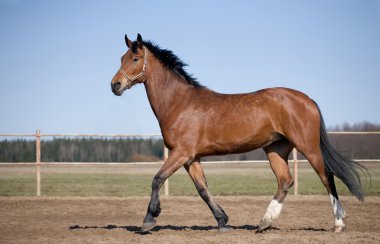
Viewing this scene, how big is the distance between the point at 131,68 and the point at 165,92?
61 centimetres

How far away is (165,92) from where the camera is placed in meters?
7.29

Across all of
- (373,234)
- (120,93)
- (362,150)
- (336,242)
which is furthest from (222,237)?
(362,150)

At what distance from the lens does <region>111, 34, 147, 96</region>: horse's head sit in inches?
278

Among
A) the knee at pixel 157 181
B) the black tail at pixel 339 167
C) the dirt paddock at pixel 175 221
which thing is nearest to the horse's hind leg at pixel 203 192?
the dirt paddock at pixel 175 221

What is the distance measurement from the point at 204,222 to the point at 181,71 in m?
2.79

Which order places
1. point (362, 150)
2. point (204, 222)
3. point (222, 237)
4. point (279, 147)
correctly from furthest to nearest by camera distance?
point (362, 150), point (204, 222), point (279, 147), point (222, 237)

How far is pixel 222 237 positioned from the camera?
6.45 metres

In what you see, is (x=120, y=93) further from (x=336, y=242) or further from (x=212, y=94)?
(x=336, y=242)

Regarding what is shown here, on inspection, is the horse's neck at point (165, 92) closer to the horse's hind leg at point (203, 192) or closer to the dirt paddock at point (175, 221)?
the horse's hind leg at point (203, 192)

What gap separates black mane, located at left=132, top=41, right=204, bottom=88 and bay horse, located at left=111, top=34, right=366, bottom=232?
221 millimetres

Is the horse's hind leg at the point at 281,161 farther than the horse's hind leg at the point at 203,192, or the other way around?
the horse's hind leg at the point at 281,161

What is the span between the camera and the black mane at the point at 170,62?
7.45 metres

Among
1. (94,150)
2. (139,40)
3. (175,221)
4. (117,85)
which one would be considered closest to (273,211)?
(175,221)

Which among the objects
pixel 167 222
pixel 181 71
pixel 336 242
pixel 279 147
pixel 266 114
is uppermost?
pixel 181 71
